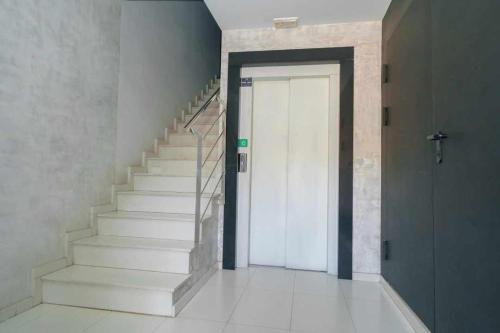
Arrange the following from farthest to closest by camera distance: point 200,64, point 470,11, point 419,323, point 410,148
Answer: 1. point 200,64
2. point 410,148
3. point 419,323
4. point 470,11

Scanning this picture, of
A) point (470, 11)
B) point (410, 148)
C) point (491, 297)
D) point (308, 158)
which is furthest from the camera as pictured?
point (308, 158)

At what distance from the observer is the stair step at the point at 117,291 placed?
5.94 ft

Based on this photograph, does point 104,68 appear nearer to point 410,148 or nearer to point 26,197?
point 26,197

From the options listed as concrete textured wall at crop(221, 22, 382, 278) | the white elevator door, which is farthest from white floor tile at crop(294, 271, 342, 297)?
concrete textured wall at crop(221, 22, 382, 278)

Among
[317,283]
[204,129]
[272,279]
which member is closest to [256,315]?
[272,279]

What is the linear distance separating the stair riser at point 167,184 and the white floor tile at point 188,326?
1333mm

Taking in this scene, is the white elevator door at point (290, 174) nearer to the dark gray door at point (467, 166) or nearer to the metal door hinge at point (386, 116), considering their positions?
the metal door hinge at point (386, 116)

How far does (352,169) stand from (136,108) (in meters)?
2.44

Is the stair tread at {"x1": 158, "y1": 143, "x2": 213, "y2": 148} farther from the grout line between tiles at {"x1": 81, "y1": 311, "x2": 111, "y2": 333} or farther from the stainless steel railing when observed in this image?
the grout line between tiles at {"x1": 81, "y1": 311, "x2": 111, "y2": 333}

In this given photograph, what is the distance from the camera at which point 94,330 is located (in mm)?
1623

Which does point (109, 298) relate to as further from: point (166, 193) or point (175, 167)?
point (175, 167)

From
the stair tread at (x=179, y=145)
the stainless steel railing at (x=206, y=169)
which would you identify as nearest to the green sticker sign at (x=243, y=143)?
the stainless steel railing at (x=206, y=169)

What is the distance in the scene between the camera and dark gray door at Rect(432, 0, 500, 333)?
101cm

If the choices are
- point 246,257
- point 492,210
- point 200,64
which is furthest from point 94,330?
point 200,64
